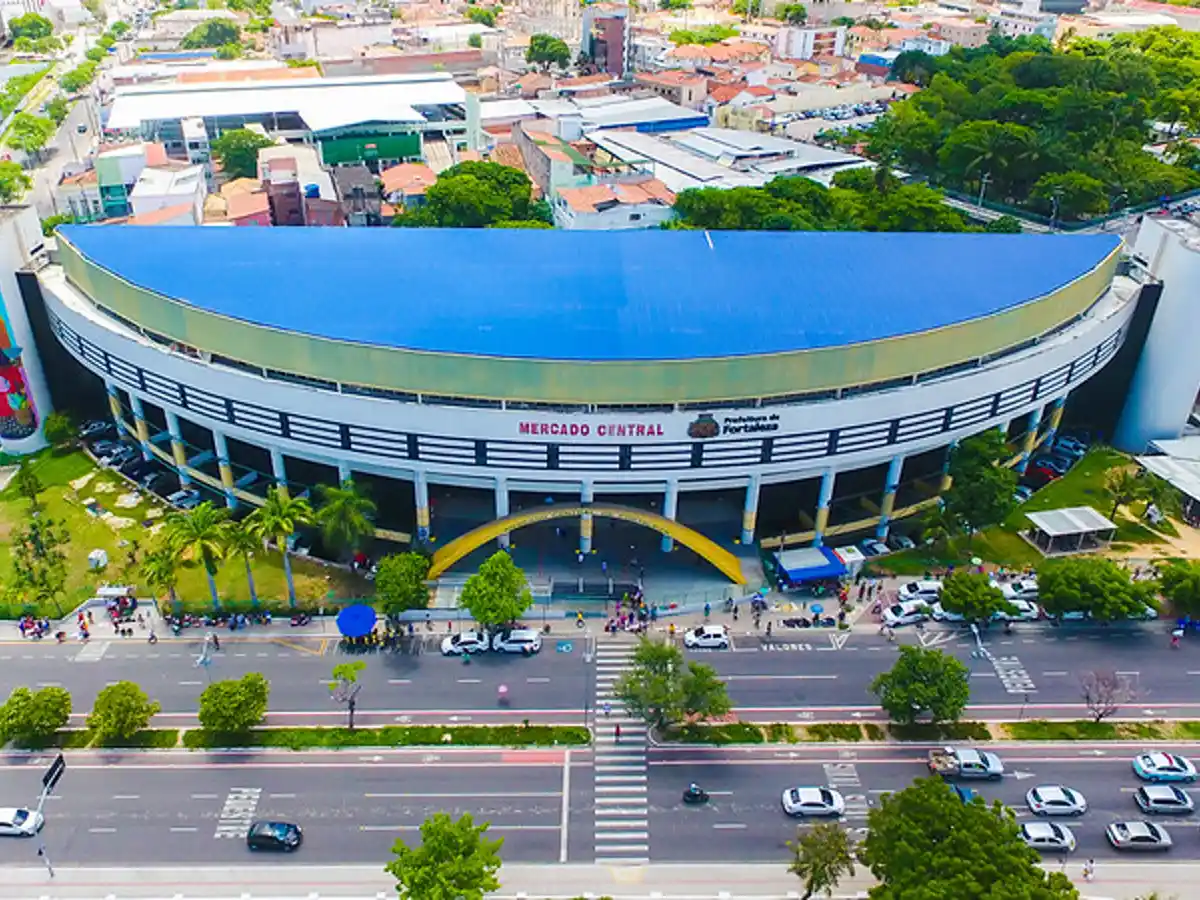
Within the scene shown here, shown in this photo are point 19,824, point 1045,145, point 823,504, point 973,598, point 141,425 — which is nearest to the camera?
point 19,824

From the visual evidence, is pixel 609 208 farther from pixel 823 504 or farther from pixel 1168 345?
pixel 1168 345

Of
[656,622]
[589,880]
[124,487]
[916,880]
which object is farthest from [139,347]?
[916,880]

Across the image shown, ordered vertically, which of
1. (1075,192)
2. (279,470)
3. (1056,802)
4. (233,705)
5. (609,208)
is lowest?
(1056,802)

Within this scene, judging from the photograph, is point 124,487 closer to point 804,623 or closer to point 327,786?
point 327,786

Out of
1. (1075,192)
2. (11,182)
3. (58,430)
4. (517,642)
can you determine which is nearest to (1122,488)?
(517,642)

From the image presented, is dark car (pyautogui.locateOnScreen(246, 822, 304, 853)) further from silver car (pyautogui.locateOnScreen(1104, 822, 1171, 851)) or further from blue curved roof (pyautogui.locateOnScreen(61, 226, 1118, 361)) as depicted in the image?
silver car (pyautogui.locateOnScreen(1104, 822, 1171, 851))

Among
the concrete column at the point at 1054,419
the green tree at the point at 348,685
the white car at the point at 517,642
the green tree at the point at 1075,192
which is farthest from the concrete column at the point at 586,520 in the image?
the green tree at the point at 1075,192

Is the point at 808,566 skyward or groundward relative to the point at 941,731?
skyward

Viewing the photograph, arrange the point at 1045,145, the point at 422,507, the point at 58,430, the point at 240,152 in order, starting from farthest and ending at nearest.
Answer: the point at 240,152 < the point at 1045,145 < the point at 58,430 < the point at 422,507
